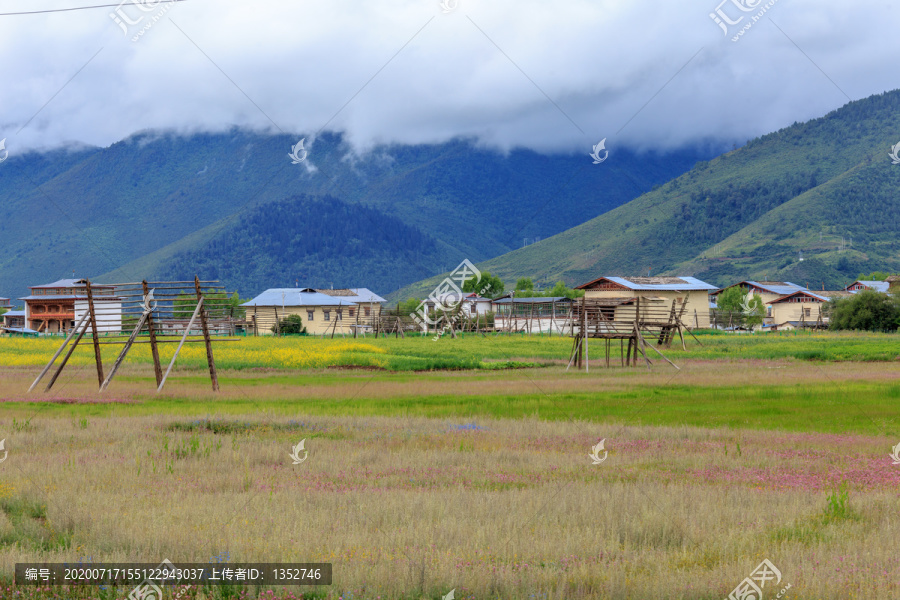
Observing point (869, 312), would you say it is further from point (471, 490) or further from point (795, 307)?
point (471, 490)

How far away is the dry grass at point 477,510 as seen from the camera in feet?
23.1

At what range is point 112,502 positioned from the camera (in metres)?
9.39

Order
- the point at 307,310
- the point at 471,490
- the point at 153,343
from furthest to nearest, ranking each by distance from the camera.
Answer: the point at 307,310 → the point at 153,343 → the point at 471,490

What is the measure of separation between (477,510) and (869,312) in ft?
248

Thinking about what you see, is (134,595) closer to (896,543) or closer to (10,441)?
(896,543)

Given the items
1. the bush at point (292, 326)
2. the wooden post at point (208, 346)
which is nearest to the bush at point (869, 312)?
the bush at point (292, 326)

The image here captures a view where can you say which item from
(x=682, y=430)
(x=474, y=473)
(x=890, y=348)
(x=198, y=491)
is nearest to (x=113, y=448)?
(x=198, y=491)

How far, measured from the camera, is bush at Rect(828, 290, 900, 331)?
2869 inches

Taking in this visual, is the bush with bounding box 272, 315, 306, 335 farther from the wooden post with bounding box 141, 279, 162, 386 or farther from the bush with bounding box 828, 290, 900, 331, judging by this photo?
the wooden post with bounding box 141, 279, 162, 386

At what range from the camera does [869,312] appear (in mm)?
74188

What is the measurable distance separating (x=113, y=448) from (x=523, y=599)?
9.53m

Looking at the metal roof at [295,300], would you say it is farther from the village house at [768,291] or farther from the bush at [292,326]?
the village house at [768,291]

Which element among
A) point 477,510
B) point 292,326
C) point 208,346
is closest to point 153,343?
point 208,346

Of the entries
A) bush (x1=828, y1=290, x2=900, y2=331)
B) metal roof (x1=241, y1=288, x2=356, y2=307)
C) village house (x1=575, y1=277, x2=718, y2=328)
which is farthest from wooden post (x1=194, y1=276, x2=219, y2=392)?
metal roof (x1=241, y1=288, x2=356, y2=307)
